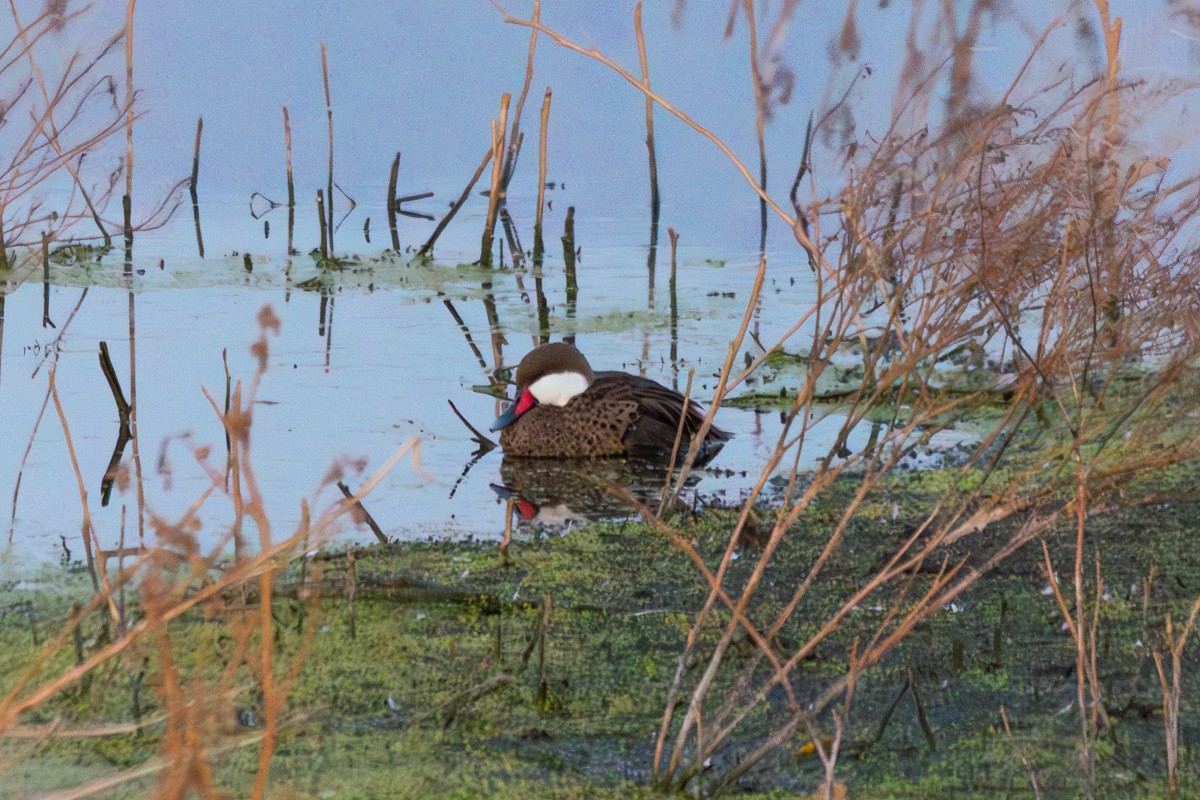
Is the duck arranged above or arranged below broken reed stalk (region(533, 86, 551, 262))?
below

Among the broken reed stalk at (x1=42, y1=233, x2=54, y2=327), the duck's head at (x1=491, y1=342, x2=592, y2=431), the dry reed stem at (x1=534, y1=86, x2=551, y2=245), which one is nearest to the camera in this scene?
the duck's head at (x1=491, y1=342, x2=592, y2=431)

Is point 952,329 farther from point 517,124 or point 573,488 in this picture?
point 517,124

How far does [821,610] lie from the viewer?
4.35m

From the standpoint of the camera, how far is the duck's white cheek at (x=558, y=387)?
7.29 meters

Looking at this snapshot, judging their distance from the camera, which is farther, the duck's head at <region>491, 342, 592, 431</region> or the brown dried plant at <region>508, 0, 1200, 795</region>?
the duck's head at <region>491, 342, 592, 431</region>

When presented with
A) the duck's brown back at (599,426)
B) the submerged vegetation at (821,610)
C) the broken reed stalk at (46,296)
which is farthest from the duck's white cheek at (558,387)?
the broken reed stalk at (46,296)

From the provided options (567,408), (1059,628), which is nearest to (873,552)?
(1059,628)

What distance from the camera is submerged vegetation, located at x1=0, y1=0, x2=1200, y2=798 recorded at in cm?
315

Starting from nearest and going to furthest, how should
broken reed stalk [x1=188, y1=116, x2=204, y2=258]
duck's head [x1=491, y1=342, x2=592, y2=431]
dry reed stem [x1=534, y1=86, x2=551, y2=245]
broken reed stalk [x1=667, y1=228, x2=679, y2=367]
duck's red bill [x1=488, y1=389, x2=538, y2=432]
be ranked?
1. duck's red bill [x1=488, y1=389, x2=538, y2=432]
2. duck's head [x1=491, y1=342, x2=592, y2=431]
3. broken reed stalk [x1=667, y1=228, x2=679, y2=367]
4. dry reed stem [x1=534, y1=86, x2=551, y2=245]
5. broken reed stalk [x1=188, y1=116, x2=204, y2=258]

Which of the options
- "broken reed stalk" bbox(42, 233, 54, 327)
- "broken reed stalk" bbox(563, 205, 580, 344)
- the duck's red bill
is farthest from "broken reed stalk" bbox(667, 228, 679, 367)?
"broken reed stalk" bbox(42, 233, 54, 327)

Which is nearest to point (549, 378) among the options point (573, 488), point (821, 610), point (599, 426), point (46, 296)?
point (599, 426)

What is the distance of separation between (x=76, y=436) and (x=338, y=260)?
469cm

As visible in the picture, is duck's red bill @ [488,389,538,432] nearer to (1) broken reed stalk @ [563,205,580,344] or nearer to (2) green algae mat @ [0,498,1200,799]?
(2) green algae mat @ [0,498,1200,799]

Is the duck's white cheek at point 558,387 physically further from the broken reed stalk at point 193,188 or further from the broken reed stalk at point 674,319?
the broken reed stalk at point 193,188
